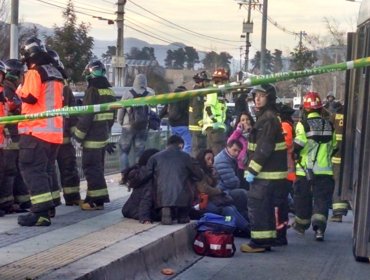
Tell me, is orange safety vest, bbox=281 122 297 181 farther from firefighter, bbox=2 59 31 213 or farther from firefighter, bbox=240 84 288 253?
firefighter, bbox=2 59 31 213

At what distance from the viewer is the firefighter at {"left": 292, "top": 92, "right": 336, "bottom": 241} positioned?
12.1m

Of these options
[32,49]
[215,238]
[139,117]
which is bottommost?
[215,238]

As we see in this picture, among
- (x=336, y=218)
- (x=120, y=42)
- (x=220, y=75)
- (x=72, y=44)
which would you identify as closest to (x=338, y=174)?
(x=336, y=218)

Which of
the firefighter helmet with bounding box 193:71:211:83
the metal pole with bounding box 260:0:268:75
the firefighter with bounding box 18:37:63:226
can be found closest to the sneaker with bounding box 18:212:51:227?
the firefighter with bounding box 18:37:63:226

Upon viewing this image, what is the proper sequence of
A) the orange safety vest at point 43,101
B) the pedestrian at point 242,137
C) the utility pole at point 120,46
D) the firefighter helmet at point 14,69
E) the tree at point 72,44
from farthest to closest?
the utility pole at point 120,46, the tree at point 72,44, the pedestrian at point 242,137, the firefighter helmet at point 14,69, the orange safety vest at point 43,101

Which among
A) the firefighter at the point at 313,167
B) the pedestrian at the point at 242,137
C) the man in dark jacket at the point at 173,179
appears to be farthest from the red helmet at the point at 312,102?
the man in dark jacket at the point at 173,179

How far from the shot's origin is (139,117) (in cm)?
1511

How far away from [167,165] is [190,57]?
88.6m

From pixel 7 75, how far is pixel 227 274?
3.79 metres

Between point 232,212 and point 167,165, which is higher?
point 167,165

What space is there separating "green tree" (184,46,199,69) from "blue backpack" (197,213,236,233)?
88.3 meters

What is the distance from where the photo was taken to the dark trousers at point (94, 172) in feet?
38.2

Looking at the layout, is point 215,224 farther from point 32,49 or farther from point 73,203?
point 32,49

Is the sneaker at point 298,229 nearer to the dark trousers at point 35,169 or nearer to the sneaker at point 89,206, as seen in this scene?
the sneaker at point 89,206
